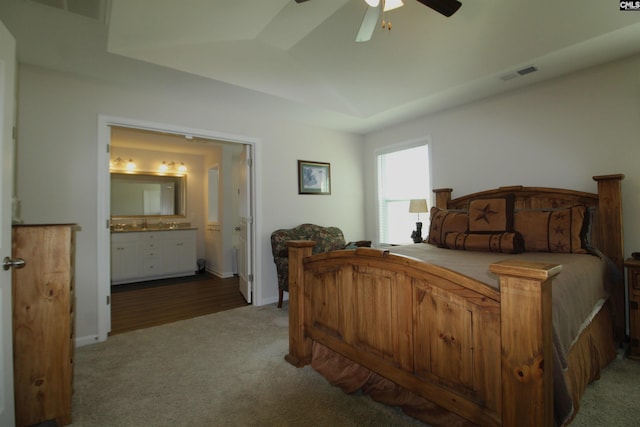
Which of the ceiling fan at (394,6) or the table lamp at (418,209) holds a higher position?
the ceiling fan at (394,6)

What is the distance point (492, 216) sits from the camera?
2.68 meters

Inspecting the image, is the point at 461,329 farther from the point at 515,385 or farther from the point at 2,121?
the point at 2,121

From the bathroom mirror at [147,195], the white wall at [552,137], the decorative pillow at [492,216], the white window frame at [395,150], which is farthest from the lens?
the bathroom mirror at [147,195]

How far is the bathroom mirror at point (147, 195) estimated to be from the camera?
18.2ft

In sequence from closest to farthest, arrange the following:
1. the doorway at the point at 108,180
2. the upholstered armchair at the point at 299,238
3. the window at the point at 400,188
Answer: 1. the doorway at the point at 108,180
2. the upholstered armchair at the point at 299,238
3. the window at the point at 400,188

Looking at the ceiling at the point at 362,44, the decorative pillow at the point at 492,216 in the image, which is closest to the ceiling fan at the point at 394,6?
the ceiling at the point at 362,44

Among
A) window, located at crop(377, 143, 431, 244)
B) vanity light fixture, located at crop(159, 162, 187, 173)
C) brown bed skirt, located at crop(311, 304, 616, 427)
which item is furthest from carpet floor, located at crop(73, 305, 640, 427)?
vanity light fixture, located at crop(159, 162, 187, 173)

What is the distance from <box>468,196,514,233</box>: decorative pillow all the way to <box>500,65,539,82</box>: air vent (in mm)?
1172

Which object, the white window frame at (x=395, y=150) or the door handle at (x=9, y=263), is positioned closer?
the door handle at (x=9, y=263)

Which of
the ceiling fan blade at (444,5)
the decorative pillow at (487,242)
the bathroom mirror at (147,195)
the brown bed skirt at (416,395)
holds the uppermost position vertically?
the ceiling fan blade at (444,5)

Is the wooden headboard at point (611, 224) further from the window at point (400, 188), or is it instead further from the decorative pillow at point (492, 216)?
the window at point (400, 188)

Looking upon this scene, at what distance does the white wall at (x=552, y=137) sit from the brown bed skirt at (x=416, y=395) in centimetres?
100

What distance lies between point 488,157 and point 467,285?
2.67 meters

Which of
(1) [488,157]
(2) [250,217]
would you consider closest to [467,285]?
(1) [488,157]
